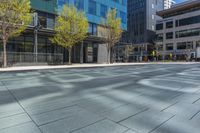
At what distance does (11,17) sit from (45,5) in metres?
8.11

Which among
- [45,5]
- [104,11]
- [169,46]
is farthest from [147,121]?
[169,46]

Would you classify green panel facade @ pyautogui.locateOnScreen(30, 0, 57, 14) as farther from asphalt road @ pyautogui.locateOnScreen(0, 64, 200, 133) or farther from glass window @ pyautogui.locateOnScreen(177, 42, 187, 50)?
glass window @ pyautogui.locateOnScreen(177, 42, 187, 50)

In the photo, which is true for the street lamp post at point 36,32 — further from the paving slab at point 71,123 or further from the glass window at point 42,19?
the paving slab at point 71,123

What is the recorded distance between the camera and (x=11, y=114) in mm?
4348

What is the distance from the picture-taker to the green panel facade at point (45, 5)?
26.1 meters

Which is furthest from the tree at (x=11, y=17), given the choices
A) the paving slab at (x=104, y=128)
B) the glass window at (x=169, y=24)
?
the glass window at (x=169, y=24)

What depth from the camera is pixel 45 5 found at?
89.1 ft

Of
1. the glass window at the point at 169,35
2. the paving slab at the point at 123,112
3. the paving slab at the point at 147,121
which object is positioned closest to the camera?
the paving slab at the point at 147,121

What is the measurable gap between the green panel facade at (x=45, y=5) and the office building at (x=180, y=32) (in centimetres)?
5324

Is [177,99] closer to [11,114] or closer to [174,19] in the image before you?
[11,114]

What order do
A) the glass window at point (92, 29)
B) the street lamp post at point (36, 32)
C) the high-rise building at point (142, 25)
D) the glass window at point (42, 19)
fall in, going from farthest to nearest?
the high-rise building at point (142, 25)
the glass window at point (92, 29)
the glass window at point (42, 19)
the street lamp post at point (36, 32)

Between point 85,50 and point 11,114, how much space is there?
1192 inches

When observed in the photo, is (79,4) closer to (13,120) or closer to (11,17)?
(11,17)

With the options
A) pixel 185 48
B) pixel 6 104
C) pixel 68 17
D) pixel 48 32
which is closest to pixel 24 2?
pixel 48 32
